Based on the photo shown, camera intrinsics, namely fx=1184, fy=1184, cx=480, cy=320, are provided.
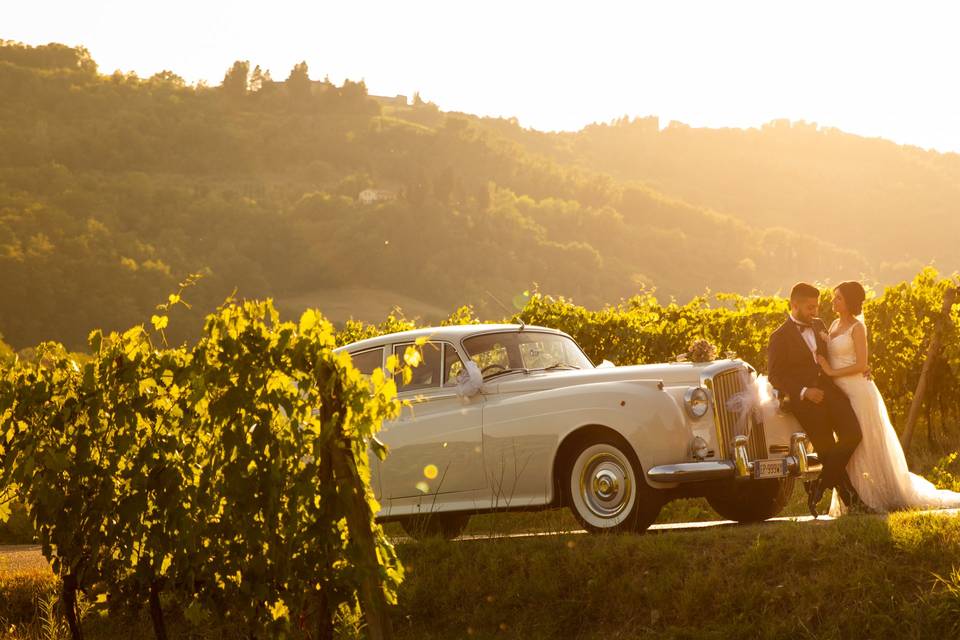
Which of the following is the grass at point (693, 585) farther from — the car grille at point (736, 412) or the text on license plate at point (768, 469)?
the car grille at point (736, 412)

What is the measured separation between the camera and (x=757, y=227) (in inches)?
6772

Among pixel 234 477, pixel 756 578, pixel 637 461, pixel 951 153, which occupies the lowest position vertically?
pixel 756 578

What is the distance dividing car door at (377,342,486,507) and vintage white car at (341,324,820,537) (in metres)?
0.01

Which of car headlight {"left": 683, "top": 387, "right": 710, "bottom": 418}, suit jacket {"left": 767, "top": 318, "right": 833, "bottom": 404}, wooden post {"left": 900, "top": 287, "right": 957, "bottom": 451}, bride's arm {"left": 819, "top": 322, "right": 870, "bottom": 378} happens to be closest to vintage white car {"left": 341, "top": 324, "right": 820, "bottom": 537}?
car headlight {"left": 683, "top": 387, "right": 710, "bottom": 418}

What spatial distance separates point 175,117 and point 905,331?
173 meters

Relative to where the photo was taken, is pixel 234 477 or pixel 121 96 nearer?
pixel 234 477

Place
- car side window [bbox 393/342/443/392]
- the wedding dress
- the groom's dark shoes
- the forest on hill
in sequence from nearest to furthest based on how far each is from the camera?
the groom's dark shoes, the wedding dress, car side window [bbox 393/342/443/392], the forest on hill

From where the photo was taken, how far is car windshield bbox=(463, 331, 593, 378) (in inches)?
450

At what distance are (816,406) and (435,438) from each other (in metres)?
3.64

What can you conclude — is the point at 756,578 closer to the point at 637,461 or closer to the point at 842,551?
the point at 842,551

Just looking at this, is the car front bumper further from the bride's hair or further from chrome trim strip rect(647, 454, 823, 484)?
the bride's hair

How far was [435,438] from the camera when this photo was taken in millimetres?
11094

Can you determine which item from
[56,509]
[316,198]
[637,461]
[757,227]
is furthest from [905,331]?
[757,227]

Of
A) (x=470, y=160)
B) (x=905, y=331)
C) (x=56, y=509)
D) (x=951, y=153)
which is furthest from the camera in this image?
(x=470, y=160)
